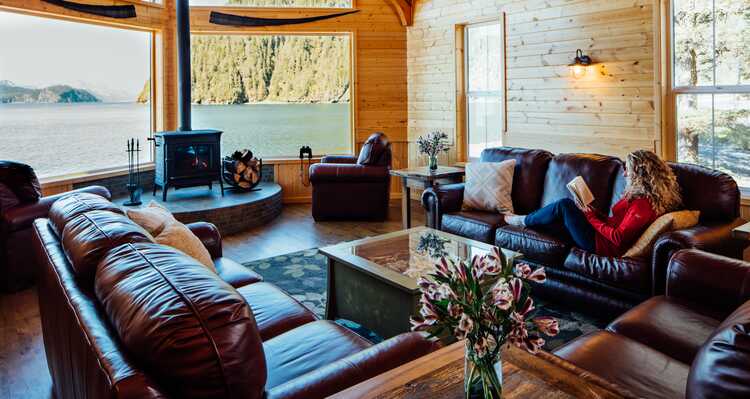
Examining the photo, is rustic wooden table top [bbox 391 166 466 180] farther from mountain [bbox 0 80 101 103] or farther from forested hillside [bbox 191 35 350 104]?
mountain [bbox 0 80 101 103]

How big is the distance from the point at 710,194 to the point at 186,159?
5196 mm

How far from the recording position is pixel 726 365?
46.6 inches

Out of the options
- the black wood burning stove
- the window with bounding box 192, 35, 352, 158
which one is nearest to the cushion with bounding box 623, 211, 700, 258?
the black wood burning stove

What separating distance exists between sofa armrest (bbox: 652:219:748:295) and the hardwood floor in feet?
10.2

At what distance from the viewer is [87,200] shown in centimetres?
233

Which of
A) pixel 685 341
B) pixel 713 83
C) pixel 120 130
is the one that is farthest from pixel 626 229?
pixel 120 130

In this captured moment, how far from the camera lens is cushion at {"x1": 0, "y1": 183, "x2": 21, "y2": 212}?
154 inches

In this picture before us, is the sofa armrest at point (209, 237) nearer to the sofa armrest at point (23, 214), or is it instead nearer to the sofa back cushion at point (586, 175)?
the sofa armrest at point (23, 214)

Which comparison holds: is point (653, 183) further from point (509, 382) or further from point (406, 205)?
point (406, 205)

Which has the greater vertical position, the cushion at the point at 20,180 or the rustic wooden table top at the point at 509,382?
the cushion at the point at 20,180

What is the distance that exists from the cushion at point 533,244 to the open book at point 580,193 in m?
0.32

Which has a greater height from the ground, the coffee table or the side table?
the side table

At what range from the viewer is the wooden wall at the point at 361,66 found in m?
6.83

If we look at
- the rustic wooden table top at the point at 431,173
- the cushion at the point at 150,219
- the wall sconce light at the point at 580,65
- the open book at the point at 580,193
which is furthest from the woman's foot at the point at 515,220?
the cushion at the point at 150,219
